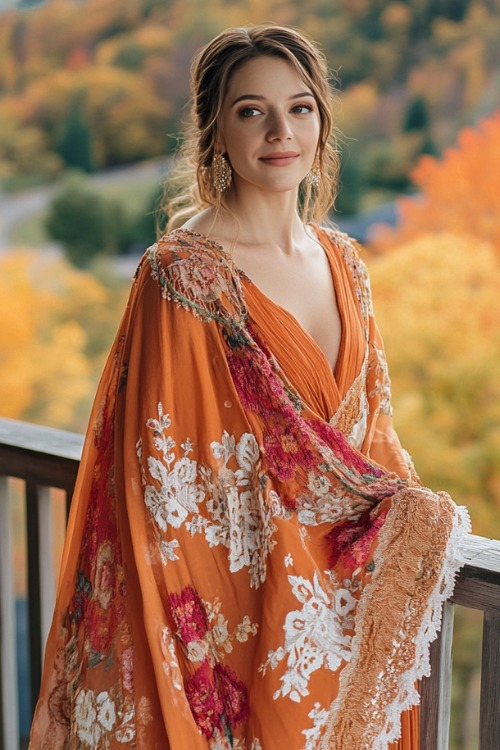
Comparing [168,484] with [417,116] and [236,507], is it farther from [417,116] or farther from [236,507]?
[417,116]

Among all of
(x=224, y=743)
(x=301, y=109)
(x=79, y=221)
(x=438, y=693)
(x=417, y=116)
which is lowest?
(x=224, y=743)

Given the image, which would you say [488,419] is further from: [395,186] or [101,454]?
[101,454]

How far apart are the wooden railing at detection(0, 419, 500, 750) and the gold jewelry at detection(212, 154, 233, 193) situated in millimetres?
596

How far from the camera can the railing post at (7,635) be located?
204 cm

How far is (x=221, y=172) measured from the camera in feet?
5.21

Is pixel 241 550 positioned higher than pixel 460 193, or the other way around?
pixel 460 193

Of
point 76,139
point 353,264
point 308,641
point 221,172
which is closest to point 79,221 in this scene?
point 76,139

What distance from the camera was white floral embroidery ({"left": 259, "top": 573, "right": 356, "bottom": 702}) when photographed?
1391 mm

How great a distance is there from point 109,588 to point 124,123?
826 cm

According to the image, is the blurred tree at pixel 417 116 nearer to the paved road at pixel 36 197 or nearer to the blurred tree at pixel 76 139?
the paved road at pixel 36 197

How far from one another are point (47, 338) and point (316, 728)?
8.01m

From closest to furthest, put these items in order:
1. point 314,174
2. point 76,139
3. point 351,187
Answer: point 314,174
point 351,187
point 76,139

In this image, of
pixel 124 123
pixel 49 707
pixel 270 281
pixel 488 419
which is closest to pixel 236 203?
pixel 270 281

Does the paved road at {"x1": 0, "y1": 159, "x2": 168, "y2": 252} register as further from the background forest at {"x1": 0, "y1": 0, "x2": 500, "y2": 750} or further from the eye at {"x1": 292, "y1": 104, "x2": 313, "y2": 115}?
the eye at {"x1": 292, "y1": 104, "x2": 313, "y2": 115}
